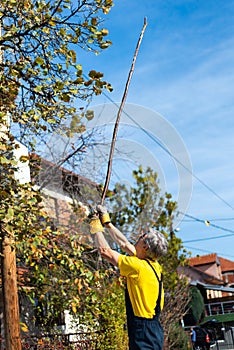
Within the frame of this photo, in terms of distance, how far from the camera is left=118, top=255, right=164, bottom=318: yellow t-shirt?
14.0 ft

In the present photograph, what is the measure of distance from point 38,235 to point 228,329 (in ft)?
52.3

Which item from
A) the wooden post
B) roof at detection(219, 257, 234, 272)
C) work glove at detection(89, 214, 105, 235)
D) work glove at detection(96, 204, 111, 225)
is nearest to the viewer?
work glove at detection(89, 214, 105, 235)

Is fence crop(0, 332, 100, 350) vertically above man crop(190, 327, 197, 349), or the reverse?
man crop(190, 327, 197, 349)

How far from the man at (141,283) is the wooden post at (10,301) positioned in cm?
345

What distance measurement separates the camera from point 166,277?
49.5 feet

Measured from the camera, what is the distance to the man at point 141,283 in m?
4.26

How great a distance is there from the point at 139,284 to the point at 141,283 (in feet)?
0.05

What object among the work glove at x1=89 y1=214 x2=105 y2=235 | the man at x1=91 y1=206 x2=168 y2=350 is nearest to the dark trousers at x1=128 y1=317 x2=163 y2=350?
the man at x1=91 y1=206 x2=168 y2=350

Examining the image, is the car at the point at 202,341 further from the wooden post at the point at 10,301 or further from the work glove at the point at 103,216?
the work glove at the point at 103,216

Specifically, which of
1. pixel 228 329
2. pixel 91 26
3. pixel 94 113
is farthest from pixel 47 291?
pixel 228 329

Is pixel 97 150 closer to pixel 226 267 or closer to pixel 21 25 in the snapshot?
pixel 21 25

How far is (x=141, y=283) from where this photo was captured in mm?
4316

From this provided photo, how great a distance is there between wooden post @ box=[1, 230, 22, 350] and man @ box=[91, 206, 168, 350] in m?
3.45

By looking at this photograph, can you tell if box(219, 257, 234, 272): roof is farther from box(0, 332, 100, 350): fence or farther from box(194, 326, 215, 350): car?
box(0, 332, 100, 350): fence
